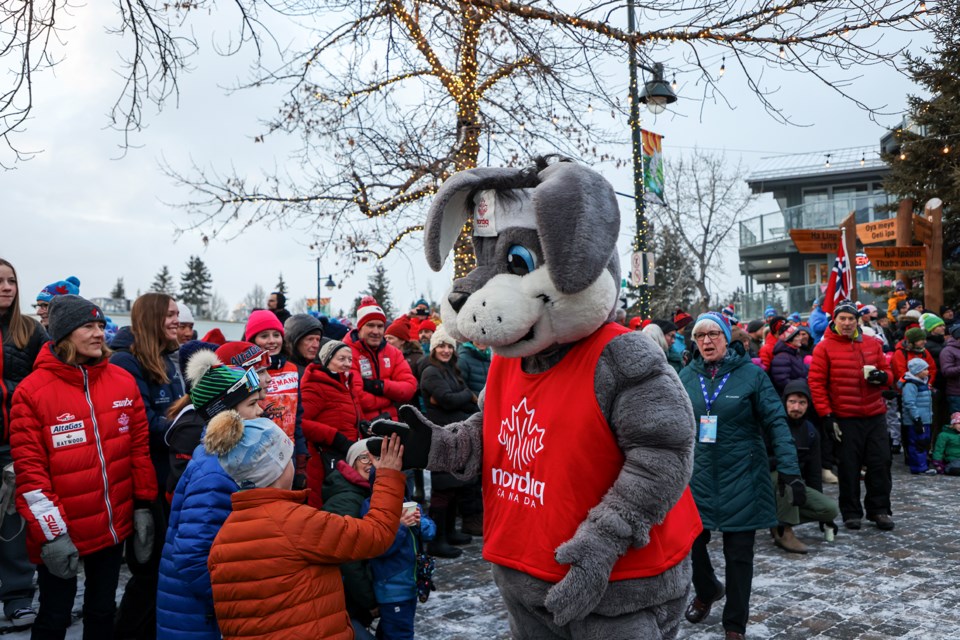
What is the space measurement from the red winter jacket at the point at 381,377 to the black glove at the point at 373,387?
28 millimetres

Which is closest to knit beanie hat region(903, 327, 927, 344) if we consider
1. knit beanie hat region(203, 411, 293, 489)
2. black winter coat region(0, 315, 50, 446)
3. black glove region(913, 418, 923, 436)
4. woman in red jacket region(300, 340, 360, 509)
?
black glove region(913, 418, 923, 436)

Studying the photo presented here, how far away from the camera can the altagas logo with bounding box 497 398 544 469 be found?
7.89 ft

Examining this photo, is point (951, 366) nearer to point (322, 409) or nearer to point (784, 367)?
point (784, 367)

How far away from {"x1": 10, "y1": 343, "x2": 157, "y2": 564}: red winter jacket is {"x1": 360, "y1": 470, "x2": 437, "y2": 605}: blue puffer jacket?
1.40 metres

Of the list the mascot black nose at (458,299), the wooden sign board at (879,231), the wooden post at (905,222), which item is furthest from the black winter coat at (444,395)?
the wooden sign board at (879,231)

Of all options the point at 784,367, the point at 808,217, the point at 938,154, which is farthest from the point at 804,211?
the point at 784,367

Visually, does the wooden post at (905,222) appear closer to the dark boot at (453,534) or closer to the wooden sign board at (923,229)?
the wooden sign board at (923,229)

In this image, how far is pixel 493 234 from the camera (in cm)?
248

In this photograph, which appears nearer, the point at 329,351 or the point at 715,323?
the point at 715,323

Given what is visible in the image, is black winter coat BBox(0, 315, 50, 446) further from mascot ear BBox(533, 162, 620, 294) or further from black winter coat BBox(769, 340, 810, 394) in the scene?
black winter coat BBox(769, 340, 810, 394)

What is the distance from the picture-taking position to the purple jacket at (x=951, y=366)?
→ 9.91 m

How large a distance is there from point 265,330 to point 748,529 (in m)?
3.60

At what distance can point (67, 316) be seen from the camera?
12.7ft

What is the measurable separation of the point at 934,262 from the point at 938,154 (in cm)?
457
